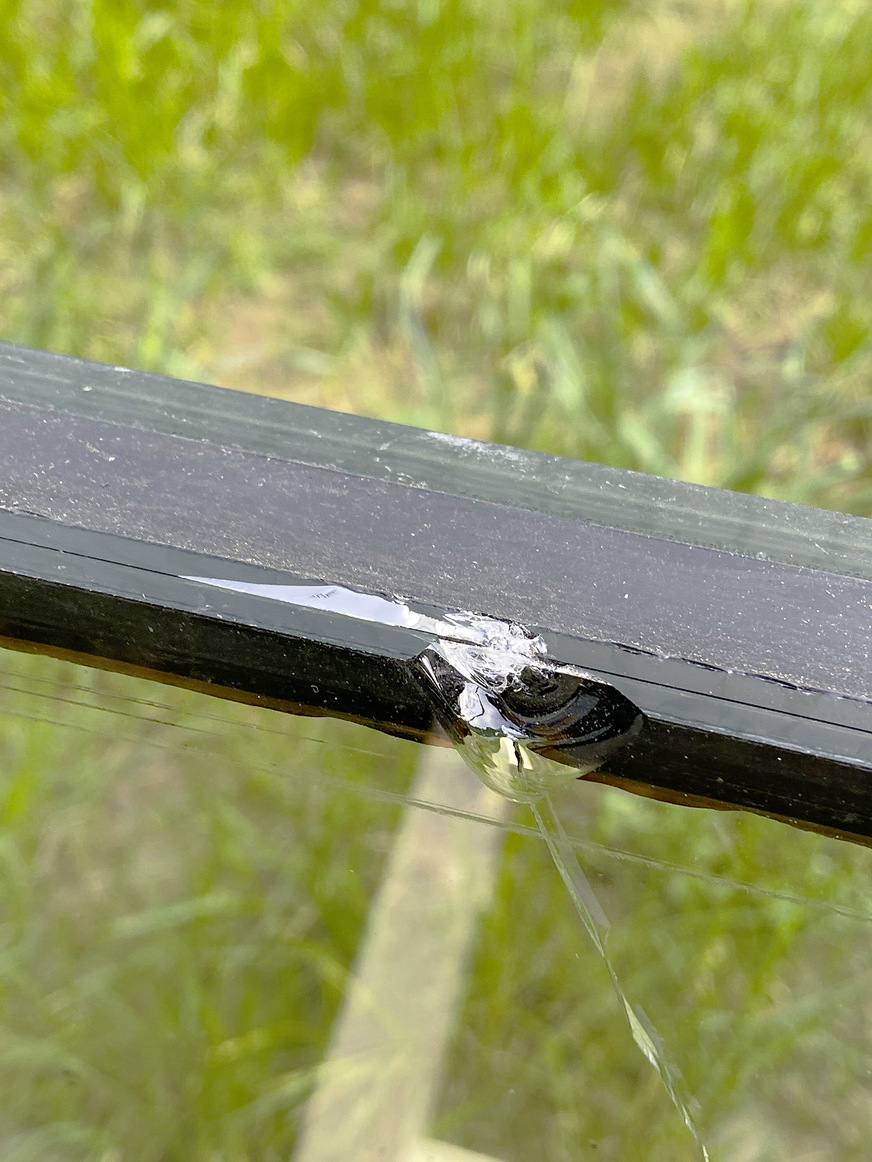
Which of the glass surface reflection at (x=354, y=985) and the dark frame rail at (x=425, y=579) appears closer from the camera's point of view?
the dark frame rail at (x=425, y=579)

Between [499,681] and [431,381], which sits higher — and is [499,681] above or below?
below

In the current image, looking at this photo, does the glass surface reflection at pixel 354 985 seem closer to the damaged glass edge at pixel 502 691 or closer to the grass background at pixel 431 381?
the grass background at pixel 431 381

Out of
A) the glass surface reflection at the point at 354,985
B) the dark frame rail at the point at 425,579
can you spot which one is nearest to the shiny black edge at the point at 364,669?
the dark frame rail at the point at 425,579

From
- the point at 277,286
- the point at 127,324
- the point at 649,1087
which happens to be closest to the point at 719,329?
the point at 277,286

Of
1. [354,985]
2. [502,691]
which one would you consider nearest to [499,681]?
[502,691]

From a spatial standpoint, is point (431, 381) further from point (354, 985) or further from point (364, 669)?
point (364, 669)

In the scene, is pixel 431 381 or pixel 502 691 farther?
pixel 431 381

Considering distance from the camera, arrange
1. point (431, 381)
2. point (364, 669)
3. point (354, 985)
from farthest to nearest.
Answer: point (431, 381) → point (354, 985) → point (364, 669)

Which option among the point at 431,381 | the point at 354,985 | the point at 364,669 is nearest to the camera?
the point at 364,669
